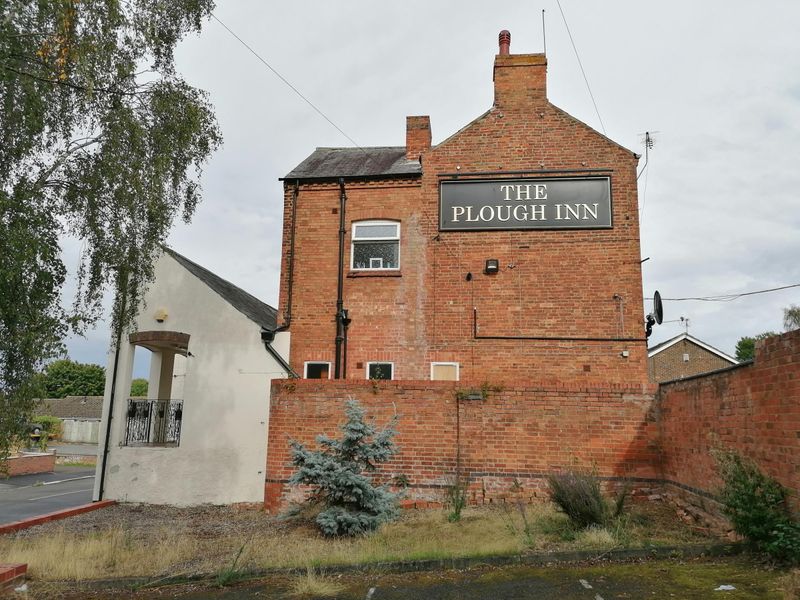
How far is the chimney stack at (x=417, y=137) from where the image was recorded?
14258mm

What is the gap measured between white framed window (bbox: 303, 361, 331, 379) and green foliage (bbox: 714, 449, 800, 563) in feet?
27.5

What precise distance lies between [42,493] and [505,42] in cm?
1930

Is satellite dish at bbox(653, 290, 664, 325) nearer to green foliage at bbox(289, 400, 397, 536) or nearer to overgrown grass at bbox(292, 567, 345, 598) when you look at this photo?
green foliage at bbox(289, 400, 397, 536)

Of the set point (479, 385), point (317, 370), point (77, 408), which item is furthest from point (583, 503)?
point (77, 408)

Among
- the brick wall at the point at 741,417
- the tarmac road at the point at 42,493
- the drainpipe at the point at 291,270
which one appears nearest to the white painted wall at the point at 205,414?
the drainpipe at the point at 291,270

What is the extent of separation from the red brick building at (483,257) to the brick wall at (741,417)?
2.96 m

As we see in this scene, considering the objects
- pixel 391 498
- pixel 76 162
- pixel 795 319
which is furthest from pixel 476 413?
pixel 795 319

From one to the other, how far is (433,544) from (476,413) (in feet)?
10.4

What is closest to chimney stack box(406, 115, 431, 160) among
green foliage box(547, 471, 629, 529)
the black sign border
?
the black sign border

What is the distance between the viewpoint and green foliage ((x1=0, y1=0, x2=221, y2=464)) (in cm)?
693

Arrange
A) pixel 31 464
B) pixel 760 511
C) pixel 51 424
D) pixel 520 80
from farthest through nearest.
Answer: pixel 51 424 → pixel 31 464 → pixel 520 80 → pixel 760 511

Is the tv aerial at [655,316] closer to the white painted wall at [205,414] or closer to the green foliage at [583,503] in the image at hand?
the green foliage at [583,503]

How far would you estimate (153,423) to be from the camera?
13797mm

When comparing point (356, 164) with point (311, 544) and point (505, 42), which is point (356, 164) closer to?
point (505, 42)
